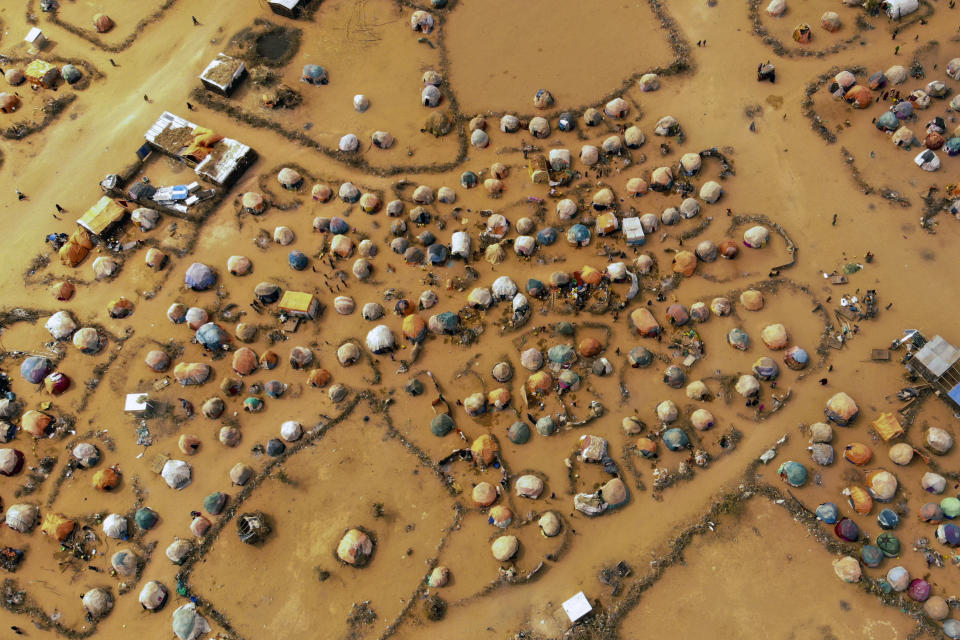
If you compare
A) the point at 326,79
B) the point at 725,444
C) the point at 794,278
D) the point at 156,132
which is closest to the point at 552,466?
the point at 725,444

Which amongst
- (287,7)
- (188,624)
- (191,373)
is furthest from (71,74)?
(188,624)

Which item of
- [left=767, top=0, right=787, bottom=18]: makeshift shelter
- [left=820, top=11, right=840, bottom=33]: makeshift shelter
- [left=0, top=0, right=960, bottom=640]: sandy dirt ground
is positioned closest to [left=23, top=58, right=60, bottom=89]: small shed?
[left=0, top=0, right=960, bottom=640]: sandy dirt ground

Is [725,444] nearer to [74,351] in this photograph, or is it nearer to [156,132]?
[74,351]

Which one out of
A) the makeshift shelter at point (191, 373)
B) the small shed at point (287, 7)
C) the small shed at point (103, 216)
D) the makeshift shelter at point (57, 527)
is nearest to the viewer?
the makeshift shelter at point (57, 527)

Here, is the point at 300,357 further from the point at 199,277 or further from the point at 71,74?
the point at 71,74

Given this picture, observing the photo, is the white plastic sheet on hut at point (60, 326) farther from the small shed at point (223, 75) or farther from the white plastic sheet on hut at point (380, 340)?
the small shed at point (223, 75)

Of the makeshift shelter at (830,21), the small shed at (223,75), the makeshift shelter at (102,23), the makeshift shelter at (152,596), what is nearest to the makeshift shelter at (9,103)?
the makeshift shelter at (102,23)
